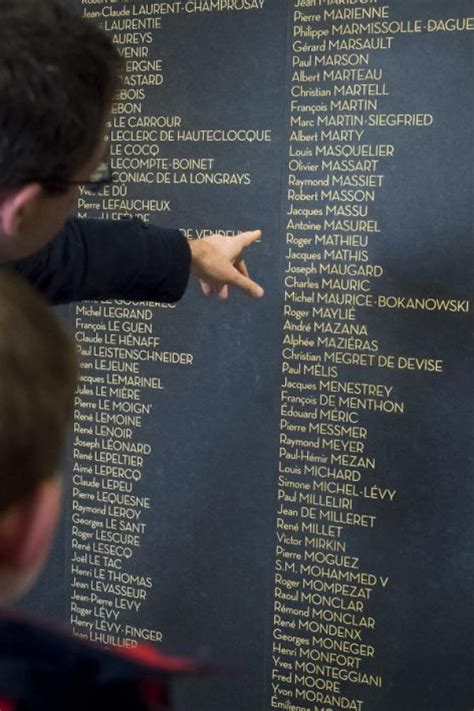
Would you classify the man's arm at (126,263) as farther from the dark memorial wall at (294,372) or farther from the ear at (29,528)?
the ear at (29,528)

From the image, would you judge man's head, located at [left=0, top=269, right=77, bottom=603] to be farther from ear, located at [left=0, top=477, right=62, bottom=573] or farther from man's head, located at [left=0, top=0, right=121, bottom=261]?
man's head, located at [left=0, top=0, right=121, bottom=261]

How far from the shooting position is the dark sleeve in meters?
1.67

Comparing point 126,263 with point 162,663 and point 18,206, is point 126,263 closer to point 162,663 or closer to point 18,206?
point 18,206

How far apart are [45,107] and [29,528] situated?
61 cm

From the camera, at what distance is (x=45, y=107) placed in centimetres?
122

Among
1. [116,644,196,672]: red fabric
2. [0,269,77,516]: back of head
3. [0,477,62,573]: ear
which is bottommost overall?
[116,644,196,672]: red fabric

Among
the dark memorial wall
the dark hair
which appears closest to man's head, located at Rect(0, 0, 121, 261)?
the dark hair

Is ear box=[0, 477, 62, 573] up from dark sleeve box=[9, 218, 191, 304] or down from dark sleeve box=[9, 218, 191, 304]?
down

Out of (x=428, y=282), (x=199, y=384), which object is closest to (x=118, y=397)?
(x=199, y=384)

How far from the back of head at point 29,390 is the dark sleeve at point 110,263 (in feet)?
2.83

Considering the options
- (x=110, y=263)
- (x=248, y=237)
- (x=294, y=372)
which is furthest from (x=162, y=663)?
(x=294, y=372)

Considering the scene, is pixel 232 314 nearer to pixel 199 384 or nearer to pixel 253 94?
pixel 199 384

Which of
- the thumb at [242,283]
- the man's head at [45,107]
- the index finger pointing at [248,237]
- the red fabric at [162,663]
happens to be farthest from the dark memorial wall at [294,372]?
the red fabric at [162,663]

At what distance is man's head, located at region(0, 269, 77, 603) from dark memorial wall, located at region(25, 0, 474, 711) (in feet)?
4.18
